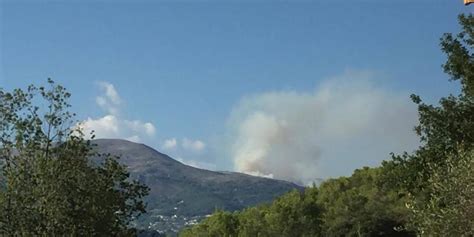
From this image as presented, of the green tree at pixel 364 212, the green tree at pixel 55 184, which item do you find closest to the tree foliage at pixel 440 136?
the green tree at pixel 55 184

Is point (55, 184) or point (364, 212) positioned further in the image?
point (364, 212)

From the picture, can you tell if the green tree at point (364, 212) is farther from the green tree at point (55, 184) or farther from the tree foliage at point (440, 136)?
the green tree at point (55, 184)

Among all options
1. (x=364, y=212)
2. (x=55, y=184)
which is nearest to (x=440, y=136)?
(x=55, y=184)

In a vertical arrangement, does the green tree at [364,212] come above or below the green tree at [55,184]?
above

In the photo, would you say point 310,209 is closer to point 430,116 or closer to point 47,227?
point 430,116

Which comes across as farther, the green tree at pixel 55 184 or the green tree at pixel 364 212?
the green tree at pixel 364 212

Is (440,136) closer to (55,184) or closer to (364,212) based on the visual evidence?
(55,184)

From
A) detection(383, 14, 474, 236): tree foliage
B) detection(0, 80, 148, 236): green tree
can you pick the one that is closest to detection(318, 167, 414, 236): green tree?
detection(383, 14, 474, 236): tree foliage

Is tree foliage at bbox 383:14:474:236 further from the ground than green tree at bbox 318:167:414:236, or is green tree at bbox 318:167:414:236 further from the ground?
green tree at bbox 318:167:414:236

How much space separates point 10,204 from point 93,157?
4.95 metres

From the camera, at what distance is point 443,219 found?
114 ft

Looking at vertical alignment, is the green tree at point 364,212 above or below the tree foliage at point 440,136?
above

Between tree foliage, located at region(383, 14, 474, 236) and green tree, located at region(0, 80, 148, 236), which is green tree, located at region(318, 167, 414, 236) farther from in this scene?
green tree, located at region(0, 80, 148, 236)

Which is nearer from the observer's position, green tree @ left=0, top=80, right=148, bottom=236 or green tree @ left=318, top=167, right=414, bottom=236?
green tree @ left=0, top=80, right=148, bottom=236
